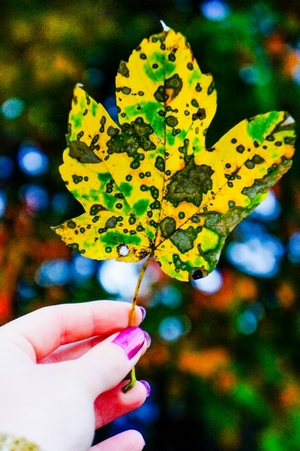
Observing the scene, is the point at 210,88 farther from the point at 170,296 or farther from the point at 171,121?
the point at 170,296

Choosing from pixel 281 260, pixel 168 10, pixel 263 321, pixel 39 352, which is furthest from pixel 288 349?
pixel 168 10

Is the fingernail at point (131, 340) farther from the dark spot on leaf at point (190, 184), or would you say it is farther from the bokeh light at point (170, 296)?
the bokeh light at point (170, 296)

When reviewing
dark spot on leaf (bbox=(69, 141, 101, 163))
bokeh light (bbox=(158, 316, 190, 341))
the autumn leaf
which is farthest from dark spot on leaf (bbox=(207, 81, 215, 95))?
bokeh light (bbox=(158, 316, 190, 341))

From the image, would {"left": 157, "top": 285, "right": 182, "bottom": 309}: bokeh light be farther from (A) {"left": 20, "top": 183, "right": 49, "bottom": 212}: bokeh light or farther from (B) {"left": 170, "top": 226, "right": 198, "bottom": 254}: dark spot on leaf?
(B) {"left": 170, "top": 226, "right": 198, "bottom": 254}: dark spot on leaf

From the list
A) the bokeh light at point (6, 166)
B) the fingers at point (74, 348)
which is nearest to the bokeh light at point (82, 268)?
the bokeh light at point (6, 166)

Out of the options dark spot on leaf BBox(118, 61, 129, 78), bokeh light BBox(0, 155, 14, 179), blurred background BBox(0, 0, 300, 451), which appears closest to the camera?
dark spot on leaf BBox(118, 61, 129, 78)

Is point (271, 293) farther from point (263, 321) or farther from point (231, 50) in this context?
point (231, 50)

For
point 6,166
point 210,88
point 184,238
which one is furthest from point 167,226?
point 6,166
